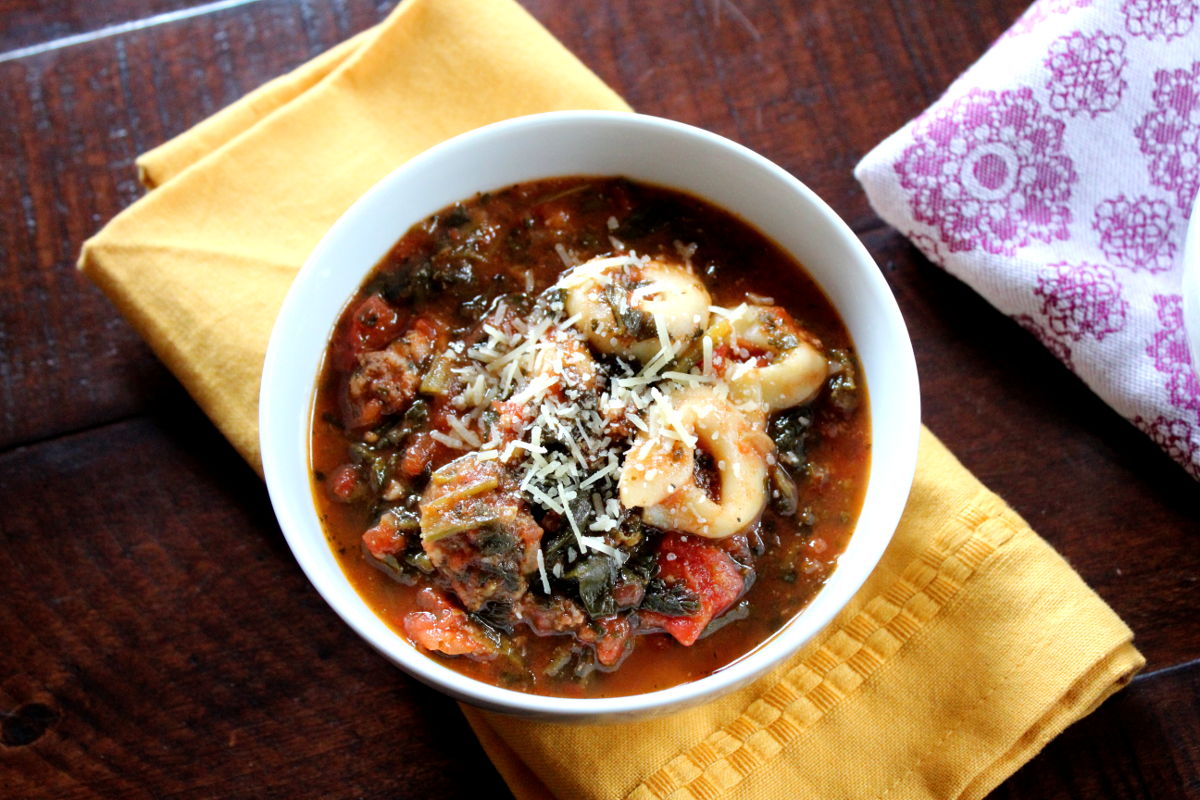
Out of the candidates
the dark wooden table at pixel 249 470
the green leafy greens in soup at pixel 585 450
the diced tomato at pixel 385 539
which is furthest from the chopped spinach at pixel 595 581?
the dark wooden table at pixel 249 470

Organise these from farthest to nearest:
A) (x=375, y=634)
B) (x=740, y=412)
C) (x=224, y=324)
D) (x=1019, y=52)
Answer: (x=1019, y=52) < (x=224, y=324) < (x=740, y=412) < (x=375, y=634)

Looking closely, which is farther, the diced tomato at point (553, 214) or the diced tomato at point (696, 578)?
the diced tomato at point (553, 214)

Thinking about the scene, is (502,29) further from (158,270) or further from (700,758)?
(700,758)

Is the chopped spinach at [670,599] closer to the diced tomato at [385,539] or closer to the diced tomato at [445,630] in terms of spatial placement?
the diced tomato at [445,630]

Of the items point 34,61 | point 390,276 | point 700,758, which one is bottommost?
point 700,758

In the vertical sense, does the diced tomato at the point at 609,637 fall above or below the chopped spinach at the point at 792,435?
below

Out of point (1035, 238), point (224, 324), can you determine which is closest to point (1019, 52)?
point (1035, 238)

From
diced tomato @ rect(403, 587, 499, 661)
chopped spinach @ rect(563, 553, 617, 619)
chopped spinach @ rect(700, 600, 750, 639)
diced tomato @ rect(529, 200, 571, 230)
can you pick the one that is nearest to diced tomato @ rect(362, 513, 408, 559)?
diced tomato @ rect(403, 587, 499, 661)
